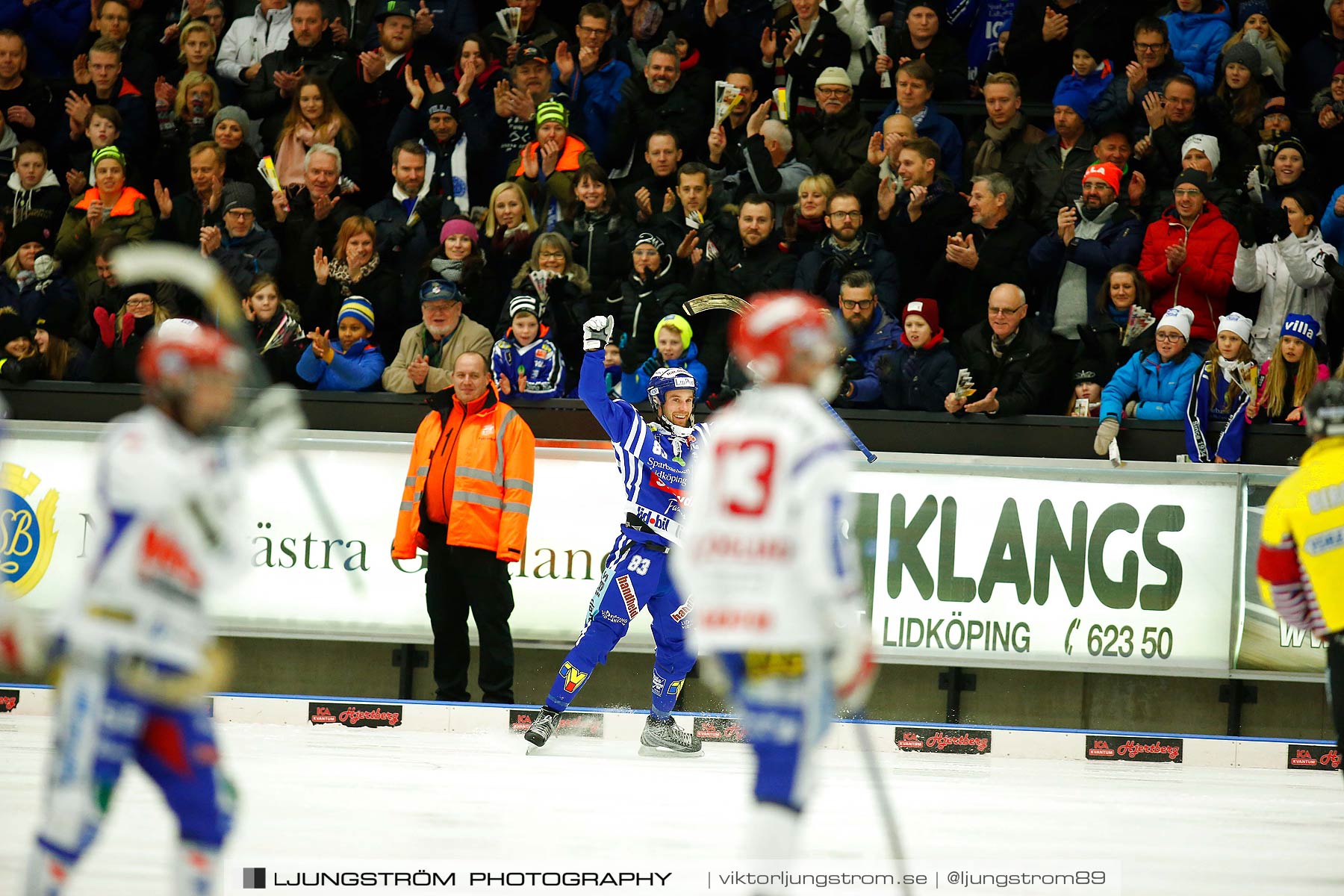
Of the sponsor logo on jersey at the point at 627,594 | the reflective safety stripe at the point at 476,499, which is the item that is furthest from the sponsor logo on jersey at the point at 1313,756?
the reflective safety stripe at the point at 476,499

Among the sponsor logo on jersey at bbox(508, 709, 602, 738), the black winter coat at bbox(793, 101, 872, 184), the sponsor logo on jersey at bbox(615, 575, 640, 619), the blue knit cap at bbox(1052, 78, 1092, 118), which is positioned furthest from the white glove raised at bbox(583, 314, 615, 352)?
the blue knit cap at bbox(1052, 78, 1092, 118)

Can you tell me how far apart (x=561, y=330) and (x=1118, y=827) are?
18.8 ft

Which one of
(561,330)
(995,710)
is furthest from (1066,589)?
(561,330)

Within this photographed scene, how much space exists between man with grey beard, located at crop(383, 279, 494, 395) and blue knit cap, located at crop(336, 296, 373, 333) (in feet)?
0.98

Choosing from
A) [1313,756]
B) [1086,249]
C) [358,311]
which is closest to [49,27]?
[358,311]

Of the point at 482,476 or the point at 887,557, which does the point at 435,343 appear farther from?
the point at 887,557

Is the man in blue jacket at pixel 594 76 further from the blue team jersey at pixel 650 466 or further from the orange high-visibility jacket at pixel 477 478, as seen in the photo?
the blue team jersey at pixel 650 466

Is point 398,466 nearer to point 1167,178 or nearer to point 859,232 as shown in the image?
point 859,232

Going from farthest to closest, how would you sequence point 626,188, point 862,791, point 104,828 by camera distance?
point 626,188
point 862,791
point 104,828

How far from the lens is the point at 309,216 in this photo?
12.6 meters

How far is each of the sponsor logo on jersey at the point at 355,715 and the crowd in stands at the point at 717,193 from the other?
8.07 feet

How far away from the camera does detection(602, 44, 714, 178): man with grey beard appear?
507 inches

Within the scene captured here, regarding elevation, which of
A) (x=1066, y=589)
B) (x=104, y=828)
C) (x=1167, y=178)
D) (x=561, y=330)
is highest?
(x=1167, y=178)

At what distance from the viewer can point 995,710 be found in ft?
36.6
